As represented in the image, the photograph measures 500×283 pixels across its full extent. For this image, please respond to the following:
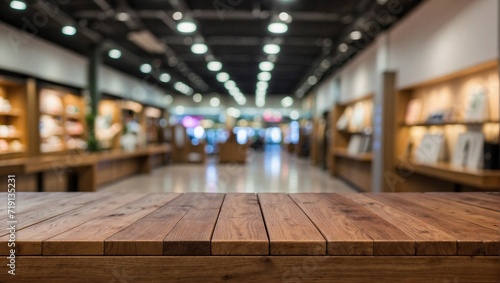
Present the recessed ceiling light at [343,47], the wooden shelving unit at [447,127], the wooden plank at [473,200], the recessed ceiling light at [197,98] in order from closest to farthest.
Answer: the wooden plank at [473,200] → the wooden shelving unit at [447,127] → the recessed ceiling light at [343,47] → the recessed ceiling light at [197,98]

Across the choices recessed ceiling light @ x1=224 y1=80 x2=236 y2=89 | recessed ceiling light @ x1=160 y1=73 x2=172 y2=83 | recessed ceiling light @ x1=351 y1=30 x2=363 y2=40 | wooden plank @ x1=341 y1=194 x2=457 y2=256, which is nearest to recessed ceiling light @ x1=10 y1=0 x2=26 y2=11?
recessed ceiling light @ x1=351 y1=30 x2=363 y2=40

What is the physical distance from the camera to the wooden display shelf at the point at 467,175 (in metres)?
3.98

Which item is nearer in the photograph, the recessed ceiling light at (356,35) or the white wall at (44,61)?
the white wall at (44,61)

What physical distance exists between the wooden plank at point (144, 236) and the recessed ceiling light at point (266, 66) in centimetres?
1174

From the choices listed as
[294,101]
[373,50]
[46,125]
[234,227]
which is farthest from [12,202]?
[294,101]

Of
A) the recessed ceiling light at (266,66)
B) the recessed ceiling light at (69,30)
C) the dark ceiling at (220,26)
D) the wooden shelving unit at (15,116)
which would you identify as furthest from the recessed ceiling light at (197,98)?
the recessed ceiling light at (69,30)

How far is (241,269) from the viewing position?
121 centimetres

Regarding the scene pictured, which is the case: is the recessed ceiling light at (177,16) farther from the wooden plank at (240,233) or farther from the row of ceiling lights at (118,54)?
the wooden plank at (240,233)

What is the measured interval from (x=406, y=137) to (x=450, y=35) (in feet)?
7.01

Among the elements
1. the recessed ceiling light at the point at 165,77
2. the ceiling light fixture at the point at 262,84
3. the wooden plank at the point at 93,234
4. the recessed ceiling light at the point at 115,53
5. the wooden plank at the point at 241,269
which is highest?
the ceiling light fixture at the point at 262,84

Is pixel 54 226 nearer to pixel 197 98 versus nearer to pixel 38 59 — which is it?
pixel 38 59

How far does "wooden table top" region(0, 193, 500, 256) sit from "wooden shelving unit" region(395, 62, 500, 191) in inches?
111

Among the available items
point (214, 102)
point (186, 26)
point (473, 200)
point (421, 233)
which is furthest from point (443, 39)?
point (214, 102)

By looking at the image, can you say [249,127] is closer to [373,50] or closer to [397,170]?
[373,50]
